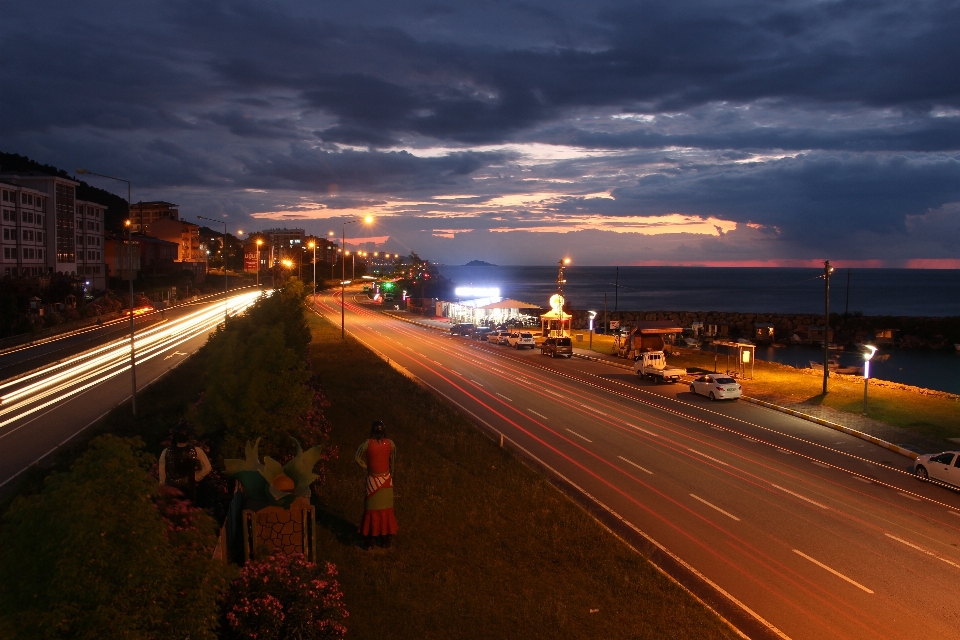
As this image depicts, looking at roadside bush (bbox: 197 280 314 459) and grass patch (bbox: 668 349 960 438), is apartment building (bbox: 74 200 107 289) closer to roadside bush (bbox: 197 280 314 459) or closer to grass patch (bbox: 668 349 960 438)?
grass patch (bbox: 668 349 960 438)

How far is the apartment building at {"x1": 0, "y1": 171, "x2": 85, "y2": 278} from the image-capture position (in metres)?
64.8

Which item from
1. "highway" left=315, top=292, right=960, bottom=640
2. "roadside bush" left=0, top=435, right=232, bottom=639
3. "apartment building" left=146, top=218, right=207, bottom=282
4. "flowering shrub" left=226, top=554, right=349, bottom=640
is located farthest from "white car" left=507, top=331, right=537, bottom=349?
"apartment building" left=146, top=218, right=207, bottom=282

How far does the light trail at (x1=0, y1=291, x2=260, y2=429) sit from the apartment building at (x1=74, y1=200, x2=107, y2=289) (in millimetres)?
27756

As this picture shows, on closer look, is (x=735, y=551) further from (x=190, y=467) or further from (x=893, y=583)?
(x=190, y=467)

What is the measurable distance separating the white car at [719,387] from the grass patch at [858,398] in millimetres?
1700

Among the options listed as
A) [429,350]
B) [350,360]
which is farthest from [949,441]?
[429,350]

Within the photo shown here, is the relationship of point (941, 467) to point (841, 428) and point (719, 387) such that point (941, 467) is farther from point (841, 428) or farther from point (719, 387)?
point (719, 387)

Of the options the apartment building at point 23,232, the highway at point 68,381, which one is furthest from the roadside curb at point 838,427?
the apartment building at point 23,232

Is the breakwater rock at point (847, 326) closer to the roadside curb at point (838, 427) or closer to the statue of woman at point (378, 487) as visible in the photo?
the roadside curb at point (838, 427)

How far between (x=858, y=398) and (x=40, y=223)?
74.3 m

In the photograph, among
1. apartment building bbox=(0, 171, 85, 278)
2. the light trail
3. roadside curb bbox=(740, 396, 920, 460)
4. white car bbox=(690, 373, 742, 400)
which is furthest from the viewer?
apartment building bbox=(0, 171, 85, 278)

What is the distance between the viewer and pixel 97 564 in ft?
15.5

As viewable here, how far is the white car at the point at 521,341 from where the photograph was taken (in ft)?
180

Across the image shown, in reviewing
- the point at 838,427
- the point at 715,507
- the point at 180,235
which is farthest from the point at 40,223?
the point at 715,507
